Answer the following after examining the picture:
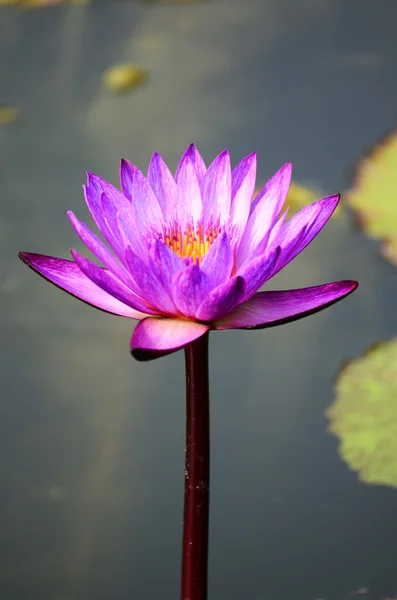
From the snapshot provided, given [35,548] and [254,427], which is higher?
[254,427]

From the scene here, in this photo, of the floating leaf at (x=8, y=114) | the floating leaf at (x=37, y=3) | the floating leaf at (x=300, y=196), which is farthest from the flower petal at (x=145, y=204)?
the floating leaf at (x=37, y=3)

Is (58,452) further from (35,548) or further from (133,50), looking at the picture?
(133,50)

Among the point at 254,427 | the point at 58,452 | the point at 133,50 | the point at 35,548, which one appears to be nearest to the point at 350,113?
the point at 133,50

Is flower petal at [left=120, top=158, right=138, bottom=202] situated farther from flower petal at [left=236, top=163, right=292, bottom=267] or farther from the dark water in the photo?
the dark water

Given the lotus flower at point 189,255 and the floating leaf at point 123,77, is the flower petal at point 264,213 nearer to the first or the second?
the lotus flower at point 189,255

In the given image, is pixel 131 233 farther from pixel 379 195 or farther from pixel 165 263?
pixel 379 195

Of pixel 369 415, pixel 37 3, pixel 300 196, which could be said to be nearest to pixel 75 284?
pixel 369 415

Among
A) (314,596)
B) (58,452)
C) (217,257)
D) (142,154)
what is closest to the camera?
(217,257)
